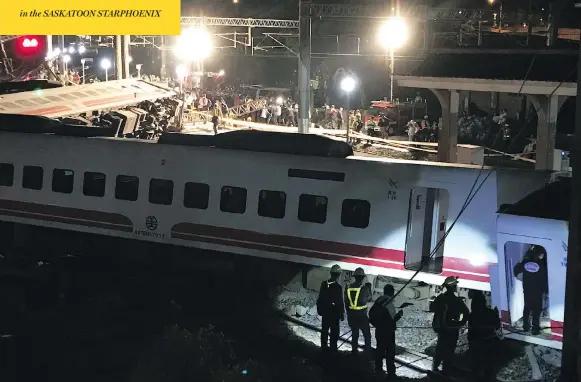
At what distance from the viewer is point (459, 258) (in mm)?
13047

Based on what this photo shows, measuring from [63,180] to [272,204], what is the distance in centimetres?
496

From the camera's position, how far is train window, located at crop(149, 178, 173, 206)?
15523mm

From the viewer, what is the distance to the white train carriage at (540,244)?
10820 mm

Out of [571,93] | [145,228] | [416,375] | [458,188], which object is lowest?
[416,375]

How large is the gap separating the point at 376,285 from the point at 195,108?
29.2m

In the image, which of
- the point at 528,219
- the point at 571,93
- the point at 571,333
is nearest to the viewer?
the point at 571,333

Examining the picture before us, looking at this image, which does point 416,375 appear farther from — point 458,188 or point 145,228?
point 145,228

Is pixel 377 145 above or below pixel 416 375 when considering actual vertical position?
above

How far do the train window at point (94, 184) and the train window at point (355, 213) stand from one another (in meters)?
5.27

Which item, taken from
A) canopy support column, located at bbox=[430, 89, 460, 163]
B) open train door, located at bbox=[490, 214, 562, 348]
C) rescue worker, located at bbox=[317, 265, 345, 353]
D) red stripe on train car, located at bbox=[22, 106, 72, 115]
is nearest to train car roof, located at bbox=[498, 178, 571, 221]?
open train door, located at bbox=[490, 214, 562, 348]

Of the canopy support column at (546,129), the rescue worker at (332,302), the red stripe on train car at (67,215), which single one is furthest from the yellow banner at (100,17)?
the rescue worker at (332,302)

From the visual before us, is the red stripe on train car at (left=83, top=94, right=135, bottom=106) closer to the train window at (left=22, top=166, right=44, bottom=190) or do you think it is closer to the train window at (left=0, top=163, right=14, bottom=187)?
the train window at (left=0, top=163, right=14, bottom=187)

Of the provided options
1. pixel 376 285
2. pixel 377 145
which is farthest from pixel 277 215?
pixel 377 145

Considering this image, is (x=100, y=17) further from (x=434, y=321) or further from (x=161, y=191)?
(x=434, y=321)
